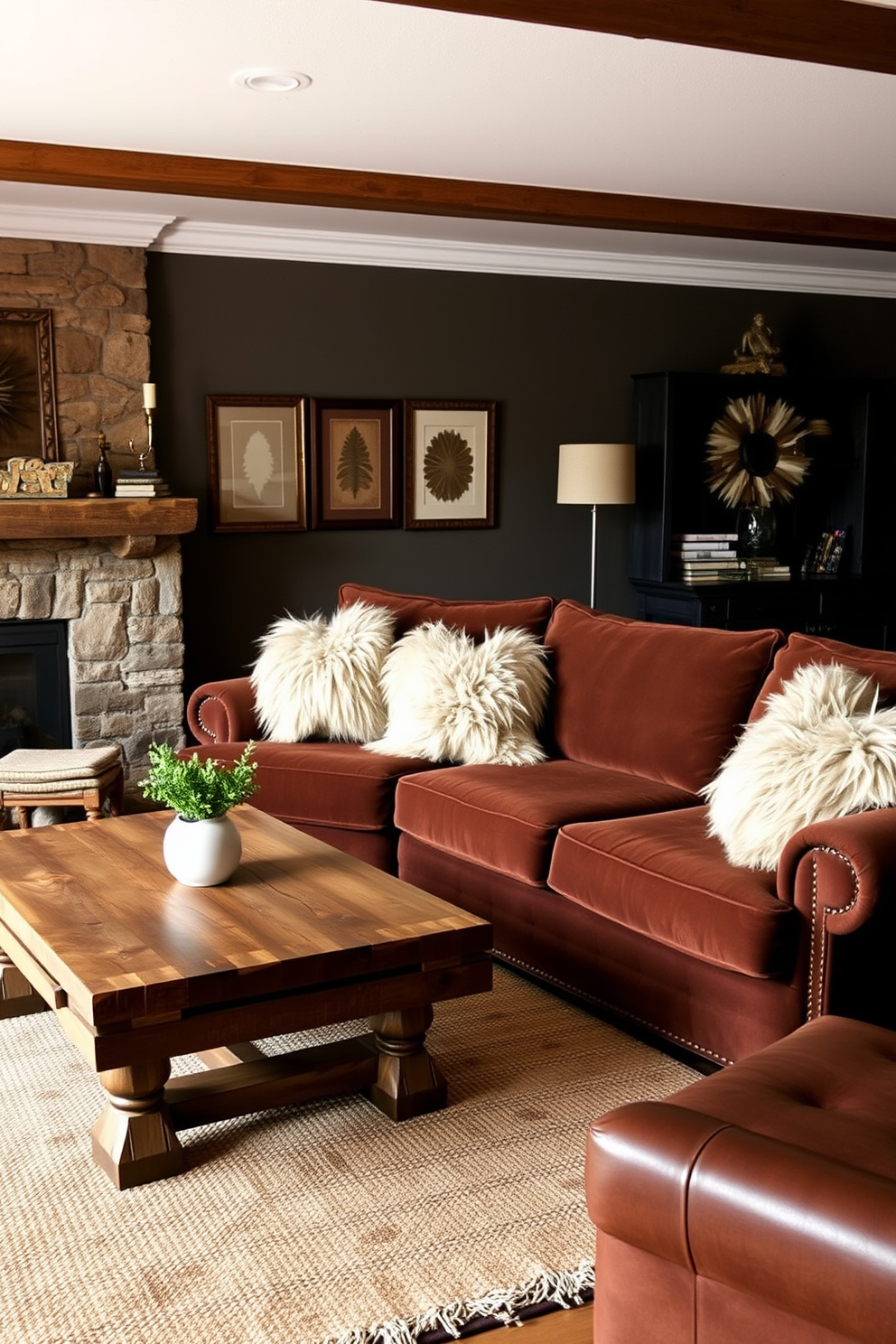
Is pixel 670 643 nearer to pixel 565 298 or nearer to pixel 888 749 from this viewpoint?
pixel 888 749

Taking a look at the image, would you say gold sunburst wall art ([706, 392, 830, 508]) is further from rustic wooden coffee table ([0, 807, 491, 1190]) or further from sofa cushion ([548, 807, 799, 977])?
rustic wooden coffee table ([0, 807, 491, 1190])

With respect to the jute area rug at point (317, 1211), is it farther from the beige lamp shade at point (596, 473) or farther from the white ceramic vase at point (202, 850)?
the beige lamp shade at point (596, 473)

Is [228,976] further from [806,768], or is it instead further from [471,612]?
[471,612]

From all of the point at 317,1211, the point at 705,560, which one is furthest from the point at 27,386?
the point at 317,1211

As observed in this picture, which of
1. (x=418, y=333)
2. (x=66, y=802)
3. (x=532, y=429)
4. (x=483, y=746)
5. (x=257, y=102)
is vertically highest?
(x=257, y=102)

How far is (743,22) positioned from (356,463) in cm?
321

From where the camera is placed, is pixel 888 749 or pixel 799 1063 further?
pixel 888 749

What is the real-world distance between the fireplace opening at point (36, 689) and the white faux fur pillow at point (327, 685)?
1.33 metres

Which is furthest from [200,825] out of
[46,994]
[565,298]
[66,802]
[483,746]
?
[565,298]

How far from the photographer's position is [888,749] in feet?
9.60

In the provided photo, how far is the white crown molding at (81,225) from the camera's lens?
525cm

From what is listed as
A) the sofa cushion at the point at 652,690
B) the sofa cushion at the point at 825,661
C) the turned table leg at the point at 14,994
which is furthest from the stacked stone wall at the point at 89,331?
the sofa cushion at the point at 825,661

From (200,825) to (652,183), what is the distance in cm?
351

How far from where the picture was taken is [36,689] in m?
5.54
